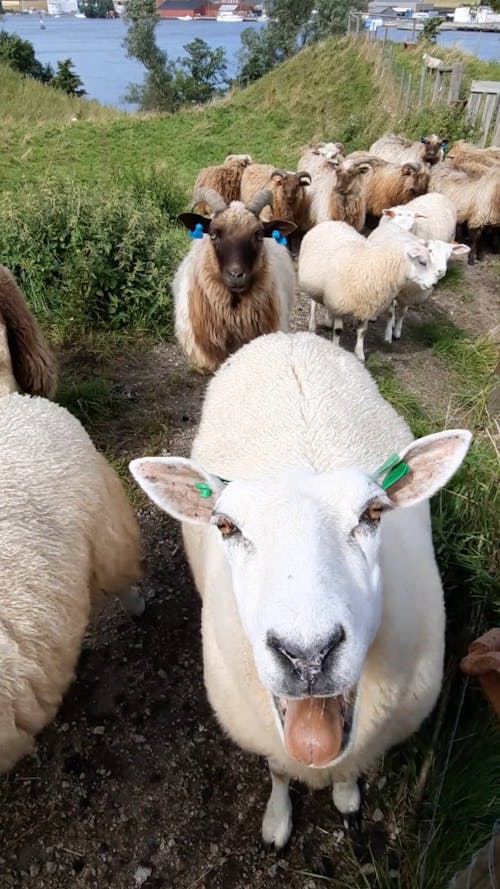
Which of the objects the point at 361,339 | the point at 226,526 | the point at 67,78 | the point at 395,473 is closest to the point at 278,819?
the point at 226,526

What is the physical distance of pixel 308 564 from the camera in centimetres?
117

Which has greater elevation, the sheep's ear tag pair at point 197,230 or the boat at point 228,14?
the boat at point 228,14

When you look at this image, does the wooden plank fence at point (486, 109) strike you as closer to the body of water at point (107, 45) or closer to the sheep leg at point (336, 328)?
the sheep leg at point (336, 328)

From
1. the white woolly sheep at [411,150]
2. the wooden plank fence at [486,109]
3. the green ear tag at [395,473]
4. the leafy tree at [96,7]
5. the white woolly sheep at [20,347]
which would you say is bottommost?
A: the white woolly sheep at [20,347]

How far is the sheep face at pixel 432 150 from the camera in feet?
31.5

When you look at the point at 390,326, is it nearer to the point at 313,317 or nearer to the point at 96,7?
the point at 313,317

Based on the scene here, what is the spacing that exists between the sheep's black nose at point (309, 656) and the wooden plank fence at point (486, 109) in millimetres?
12253

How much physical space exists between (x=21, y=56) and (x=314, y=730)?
1876 inches

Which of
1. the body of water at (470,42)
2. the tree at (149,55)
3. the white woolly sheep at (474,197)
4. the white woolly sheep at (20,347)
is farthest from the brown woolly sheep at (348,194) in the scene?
the tree at (149,55)

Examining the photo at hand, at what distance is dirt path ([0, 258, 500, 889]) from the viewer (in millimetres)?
2195

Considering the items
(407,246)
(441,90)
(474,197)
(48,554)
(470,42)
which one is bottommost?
(48,554)

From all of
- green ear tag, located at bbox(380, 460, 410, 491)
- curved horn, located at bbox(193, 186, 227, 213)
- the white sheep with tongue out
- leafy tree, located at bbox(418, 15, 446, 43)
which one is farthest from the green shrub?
leafy tree, located at bbox(418, 15, 446, 43)

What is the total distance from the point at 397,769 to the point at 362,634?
1614 millimetres

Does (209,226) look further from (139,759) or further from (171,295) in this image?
(139,759)
